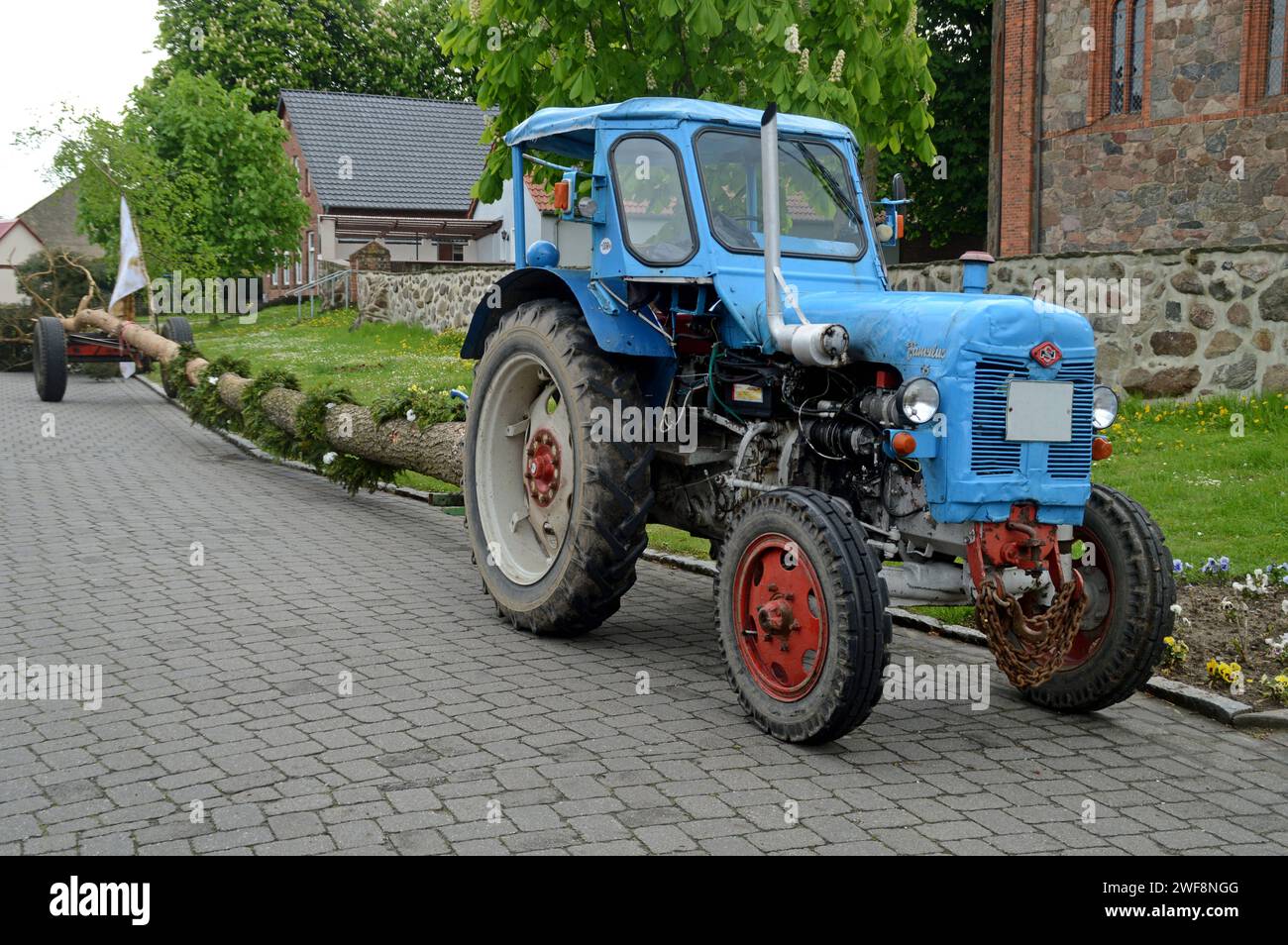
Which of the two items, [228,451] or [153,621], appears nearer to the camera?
[153,621]

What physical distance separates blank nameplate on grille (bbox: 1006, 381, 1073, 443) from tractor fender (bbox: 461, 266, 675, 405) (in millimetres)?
2078

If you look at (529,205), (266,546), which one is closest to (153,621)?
(266,546)

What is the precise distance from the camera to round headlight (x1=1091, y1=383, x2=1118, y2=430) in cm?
579

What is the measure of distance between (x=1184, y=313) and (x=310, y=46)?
54.4 meters

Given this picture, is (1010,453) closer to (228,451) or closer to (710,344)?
(710,344)

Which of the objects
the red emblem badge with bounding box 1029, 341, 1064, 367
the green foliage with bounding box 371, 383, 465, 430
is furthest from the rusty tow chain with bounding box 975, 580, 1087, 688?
the green foliage with bounding box 371, 383, 465, 430

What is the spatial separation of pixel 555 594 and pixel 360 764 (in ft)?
6.81

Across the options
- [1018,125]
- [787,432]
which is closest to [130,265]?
[1018,125]

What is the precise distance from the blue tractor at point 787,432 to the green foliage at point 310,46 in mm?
50255

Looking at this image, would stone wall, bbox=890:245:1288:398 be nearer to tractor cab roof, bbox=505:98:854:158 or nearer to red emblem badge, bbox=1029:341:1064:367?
tractor cab roof, bbox=505:98:854:158

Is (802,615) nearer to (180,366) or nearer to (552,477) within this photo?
(552,477)

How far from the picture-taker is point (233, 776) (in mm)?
5180

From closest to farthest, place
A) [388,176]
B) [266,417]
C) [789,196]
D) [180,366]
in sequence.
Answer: [789,196]
[266,417]
[180,366]
[388,176]

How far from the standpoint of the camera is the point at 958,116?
33781mm
